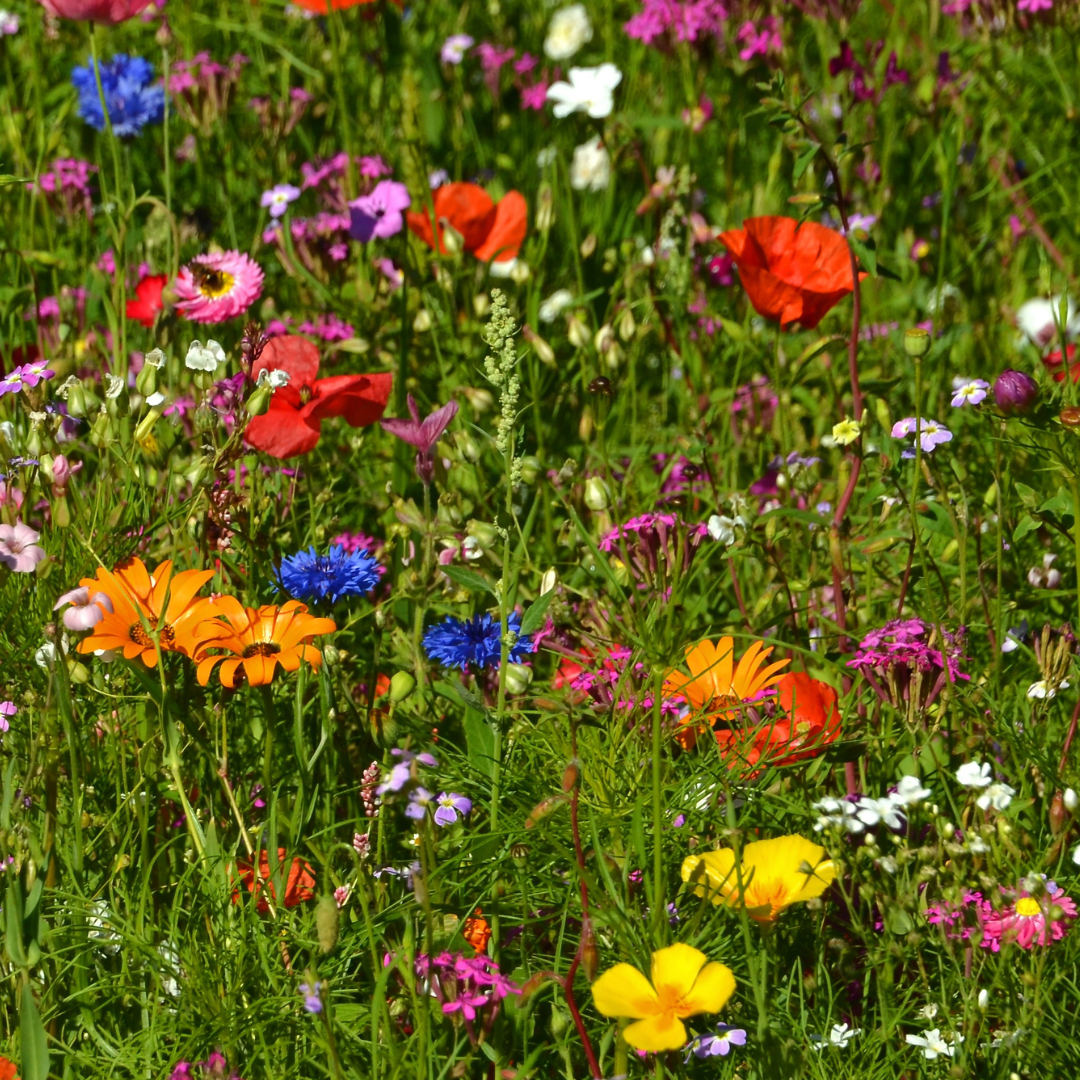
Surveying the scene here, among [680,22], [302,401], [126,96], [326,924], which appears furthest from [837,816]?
[126,96]

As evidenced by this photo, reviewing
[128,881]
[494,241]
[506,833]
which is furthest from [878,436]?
[128,881]

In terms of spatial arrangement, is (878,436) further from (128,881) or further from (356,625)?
(128,881)

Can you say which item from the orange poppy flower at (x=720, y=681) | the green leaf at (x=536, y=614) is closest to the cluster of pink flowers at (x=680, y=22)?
the orange poppy flower at (x=720, y=681)

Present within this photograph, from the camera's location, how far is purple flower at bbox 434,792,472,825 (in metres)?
1.41

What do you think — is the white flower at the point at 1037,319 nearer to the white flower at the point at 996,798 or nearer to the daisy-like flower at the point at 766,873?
the white flower at the point at 996,798

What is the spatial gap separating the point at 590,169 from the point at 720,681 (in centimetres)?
176

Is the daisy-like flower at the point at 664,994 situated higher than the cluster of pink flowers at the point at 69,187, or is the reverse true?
the cluster of pink flowers at the point at 69,187

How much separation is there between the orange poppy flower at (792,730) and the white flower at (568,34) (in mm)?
2324

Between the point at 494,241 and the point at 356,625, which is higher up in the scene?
the point at 494,241

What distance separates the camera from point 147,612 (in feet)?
5.34

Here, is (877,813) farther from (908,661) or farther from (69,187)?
(69,187)

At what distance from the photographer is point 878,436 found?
2250 mm

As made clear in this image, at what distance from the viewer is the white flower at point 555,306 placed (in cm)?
268

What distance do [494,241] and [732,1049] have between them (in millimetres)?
1706
